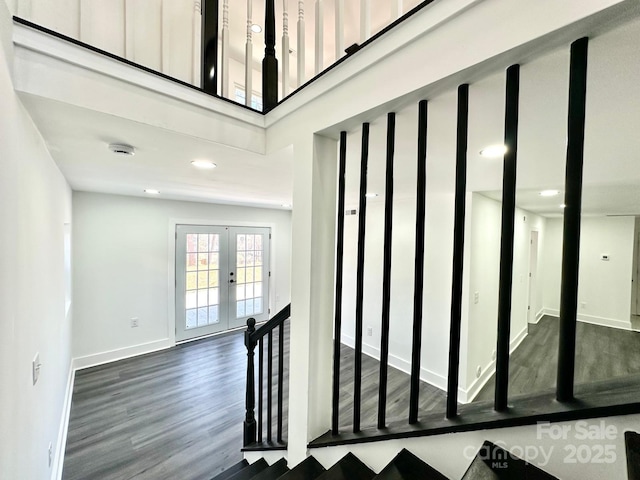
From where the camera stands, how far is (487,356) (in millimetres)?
3574

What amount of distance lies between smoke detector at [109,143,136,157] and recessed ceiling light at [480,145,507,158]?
2.00 m

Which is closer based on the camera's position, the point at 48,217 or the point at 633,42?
the point at 633,42

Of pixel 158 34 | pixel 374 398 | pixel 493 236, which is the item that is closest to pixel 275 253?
pixel 374 398

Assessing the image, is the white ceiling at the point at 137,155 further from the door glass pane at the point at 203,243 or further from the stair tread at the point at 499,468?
the door glass pane at the point at 203,243

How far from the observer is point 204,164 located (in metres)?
1.90


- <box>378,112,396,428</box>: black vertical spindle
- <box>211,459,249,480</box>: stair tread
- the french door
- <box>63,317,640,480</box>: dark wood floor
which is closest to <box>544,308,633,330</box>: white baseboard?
<box>63,317,640,480</box>: dark wood floor

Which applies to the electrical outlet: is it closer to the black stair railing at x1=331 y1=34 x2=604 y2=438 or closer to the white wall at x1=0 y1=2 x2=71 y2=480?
the white wall at x1=0 y1=2 x2=71 y2=480

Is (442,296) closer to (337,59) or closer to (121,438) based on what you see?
(337,59)

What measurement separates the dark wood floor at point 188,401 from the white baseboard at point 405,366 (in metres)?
0.10

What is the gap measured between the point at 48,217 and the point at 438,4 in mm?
2433

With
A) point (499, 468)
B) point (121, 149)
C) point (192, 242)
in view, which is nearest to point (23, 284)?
point (121, 149)

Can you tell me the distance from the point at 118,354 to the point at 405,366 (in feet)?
13.6

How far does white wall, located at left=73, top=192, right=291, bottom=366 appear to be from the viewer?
3678 millimetres

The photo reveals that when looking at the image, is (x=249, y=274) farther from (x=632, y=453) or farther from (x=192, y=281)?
(x=632, y=453)
